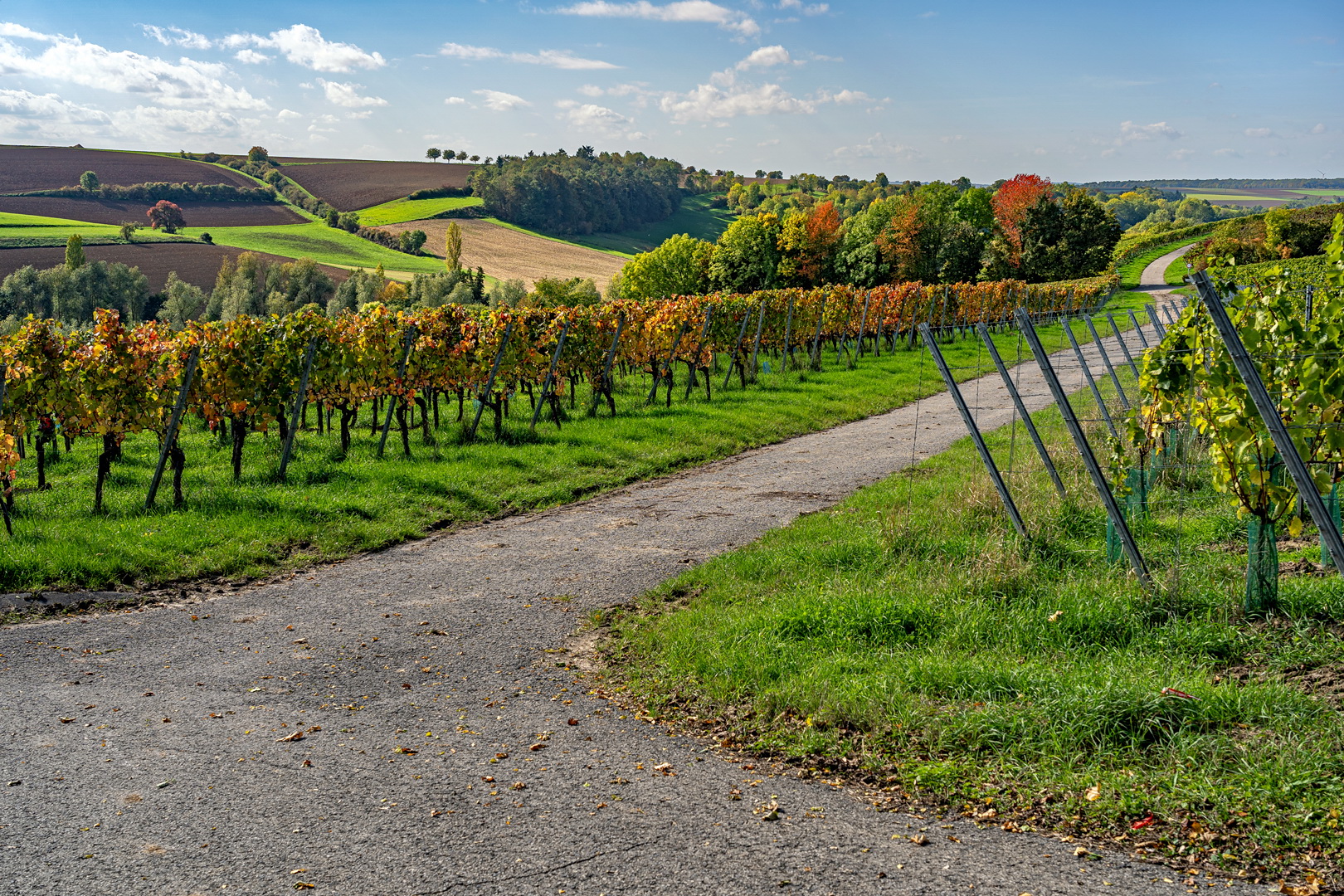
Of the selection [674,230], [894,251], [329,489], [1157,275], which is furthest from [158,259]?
[1157,275]

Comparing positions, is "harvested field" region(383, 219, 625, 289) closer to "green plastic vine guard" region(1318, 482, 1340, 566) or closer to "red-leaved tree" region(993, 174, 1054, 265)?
"red-leaved tree" region(993, 174, 1054, 265)

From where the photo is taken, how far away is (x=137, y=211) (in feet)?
288

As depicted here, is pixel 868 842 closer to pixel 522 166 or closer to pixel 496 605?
pixel 496 605

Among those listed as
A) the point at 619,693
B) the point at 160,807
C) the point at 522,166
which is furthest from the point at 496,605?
the point at 522,166

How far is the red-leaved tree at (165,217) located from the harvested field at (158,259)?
969 cm

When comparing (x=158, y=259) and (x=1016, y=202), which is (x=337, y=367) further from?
(x=1016, y=202)

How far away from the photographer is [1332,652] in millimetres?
5121

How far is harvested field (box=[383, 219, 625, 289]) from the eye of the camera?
265 ft

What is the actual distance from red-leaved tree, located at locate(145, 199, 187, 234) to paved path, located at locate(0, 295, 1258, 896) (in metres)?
90.3

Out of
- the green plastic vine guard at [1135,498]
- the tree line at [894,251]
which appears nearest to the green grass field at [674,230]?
the tree line at [894,251]

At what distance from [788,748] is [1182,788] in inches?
75.5

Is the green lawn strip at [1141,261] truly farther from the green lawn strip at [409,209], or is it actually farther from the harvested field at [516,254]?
the green lawn strip at [409,209]

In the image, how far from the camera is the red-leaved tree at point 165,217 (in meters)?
83.8

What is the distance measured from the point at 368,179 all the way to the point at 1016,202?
269ft
